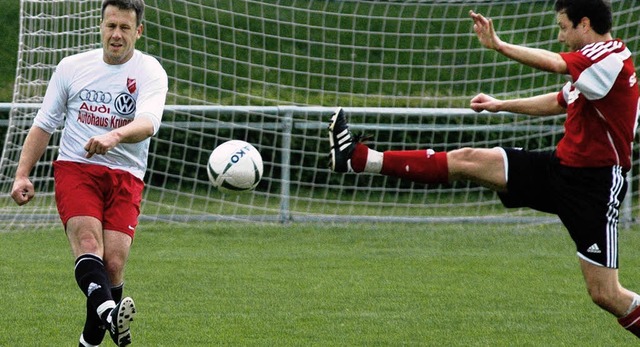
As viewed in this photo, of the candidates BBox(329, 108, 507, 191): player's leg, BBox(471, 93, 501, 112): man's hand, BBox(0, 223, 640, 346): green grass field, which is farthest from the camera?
BBox(0, 223, 640, 346): green grass field

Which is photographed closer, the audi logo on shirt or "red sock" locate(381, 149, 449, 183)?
the audi logo on shirt

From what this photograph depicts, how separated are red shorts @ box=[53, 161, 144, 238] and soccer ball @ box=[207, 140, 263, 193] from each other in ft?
2.94

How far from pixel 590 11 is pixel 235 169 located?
2.24 metres

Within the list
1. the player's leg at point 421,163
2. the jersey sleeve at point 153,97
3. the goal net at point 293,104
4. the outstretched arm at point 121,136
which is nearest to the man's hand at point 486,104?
the player's leg at point 421,163

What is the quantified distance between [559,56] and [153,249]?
6.13 meters

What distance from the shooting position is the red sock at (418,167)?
6.16 meters

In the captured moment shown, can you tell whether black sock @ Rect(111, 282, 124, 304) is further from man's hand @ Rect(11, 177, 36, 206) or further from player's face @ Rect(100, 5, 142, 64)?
player's face @ Rect(100, 5, 142, 64)

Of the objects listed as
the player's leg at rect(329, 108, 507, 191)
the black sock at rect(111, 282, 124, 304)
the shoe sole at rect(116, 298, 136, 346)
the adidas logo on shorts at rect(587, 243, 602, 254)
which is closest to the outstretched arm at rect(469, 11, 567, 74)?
the player's leg at rect(329, 108, 507, 191)

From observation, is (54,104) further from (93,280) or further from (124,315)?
(124,315)

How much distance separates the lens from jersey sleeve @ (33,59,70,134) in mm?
5980

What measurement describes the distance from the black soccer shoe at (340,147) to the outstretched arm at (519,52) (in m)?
0.94

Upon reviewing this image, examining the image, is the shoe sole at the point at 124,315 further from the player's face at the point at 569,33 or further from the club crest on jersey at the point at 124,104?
the player's face at the point at 569,33

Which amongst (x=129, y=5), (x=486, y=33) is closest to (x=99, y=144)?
(x=129, y=5)

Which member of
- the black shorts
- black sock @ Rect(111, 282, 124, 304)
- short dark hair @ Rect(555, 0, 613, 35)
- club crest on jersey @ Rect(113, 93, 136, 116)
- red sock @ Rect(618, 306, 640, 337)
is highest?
short dark hair @ Rect(555, 0, 613, 35)
